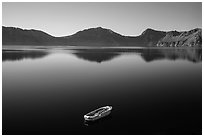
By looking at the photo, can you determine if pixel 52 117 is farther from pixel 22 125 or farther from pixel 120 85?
pixel 120 85

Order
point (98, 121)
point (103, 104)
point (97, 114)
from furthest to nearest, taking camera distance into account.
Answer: point (103, 104) → point (97, 114) → point (98, 121)

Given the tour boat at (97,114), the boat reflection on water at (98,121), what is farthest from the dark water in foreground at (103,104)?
the tour boat at (97,114)

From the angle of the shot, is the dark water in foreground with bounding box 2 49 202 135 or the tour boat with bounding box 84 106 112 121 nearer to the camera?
the dark water in foreground with bounding box 2 49 202 135

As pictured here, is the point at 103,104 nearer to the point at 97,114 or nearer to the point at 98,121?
the point at 97,114

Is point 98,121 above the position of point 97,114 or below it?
below

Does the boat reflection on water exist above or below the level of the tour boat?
below

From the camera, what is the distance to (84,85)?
60469mm

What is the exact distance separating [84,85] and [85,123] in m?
27.7

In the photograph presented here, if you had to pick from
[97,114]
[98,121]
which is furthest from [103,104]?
[98,121]

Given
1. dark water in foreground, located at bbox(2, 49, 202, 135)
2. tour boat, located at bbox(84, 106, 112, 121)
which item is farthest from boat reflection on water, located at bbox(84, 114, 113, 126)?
tour boat, located at bbox(84, 106, 112, 121)

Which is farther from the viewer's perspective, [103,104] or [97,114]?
[103,104]

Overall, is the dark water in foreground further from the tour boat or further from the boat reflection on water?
the tour boat

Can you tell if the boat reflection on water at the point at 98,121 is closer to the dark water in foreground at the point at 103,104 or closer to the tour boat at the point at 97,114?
the dark water in foreground at the point at 103,104

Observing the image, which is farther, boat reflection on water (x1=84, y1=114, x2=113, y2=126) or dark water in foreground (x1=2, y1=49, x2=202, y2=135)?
boat reflection on water (x1=84, y1=114, x2=113, y2=126)
